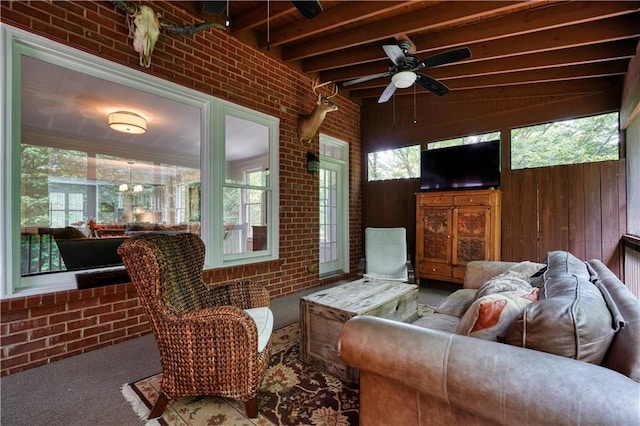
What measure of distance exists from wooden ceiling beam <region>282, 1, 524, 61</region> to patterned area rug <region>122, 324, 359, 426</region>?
3403 mm

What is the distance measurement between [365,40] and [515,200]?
3.12 metres

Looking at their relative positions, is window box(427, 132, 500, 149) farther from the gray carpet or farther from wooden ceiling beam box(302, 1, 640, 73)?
the gray carpet

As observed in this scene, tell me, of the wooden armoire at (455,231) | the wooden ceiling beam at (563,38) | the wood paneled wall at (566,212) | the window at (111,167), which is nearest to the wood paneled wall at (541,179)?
the wood paneled wall at (566,212)

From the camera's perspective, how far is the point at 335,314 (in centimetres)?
200

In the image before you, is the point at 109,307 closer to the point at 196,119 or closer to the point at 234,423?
the point at 234,423

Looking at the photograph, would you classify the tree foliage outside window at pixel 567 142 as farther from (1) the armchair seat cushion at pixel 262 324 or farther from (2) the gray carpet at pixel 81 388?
(2) the gray carpet at pixel 81 388

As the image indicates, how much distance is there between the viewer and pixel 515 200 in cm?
422

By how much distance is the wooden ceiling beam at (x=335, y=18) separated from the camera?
9.19 ft

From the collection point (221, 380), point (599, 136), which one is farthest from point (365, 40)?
point (221, 380)

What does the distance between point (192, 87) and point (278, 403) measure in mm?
3028

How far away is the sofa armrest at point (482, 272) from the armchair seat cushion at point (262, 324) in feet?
6.40

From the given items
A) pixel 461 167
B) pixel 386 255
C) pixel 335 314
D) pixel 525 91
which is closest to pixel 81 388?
pixel 335 314

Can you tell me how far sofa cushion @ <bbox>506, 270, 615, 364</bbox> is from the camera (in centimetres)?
90

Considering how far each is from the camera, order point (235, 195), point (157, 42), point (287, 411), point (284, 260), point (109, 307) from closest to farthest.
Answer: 1. point (287, 411)
2. point (109, 307)
3. point (157, 42)
4. point (235, 195)
5. point (284, 260)
